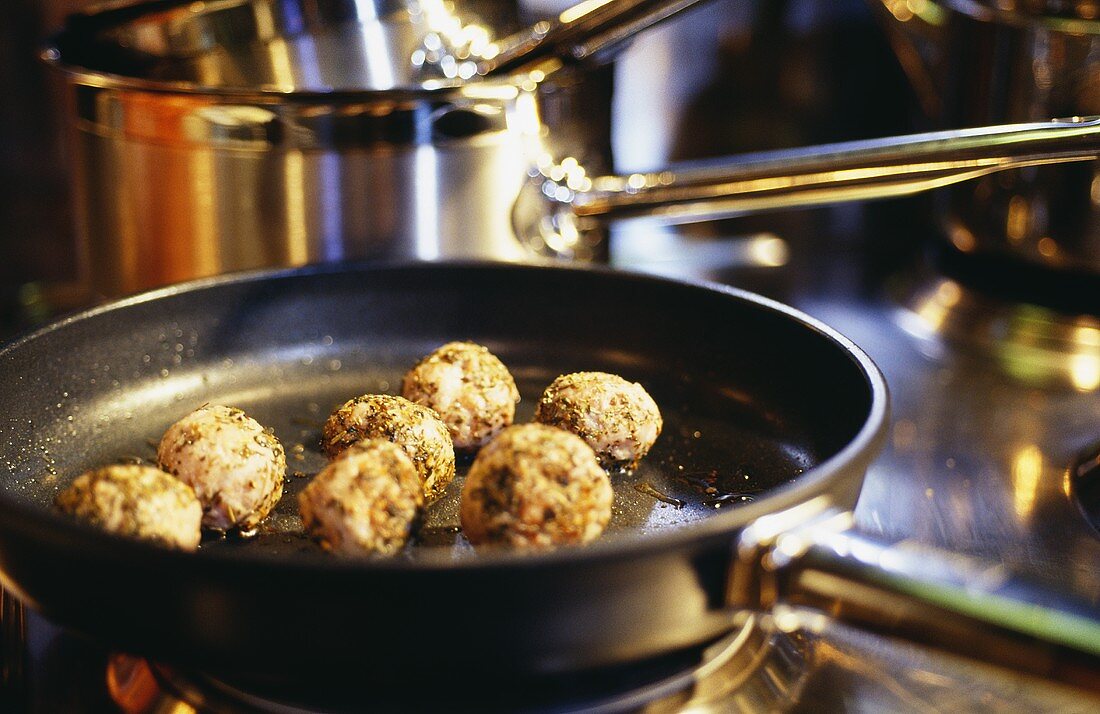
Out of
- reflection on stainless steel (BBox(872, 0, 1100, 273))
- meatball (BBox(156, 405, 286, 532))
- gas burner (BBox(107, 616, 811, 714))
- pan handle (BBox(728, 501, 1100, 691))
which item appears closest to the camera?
pan handle (BBox(728, 501, 1100, 691))

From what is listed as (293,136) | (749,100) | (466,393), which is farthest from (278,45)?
(749,100)

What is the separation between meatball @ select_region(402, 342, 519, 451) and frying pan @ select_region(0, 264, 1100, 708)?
56mm

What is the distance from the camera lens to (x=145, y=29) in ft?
4.37

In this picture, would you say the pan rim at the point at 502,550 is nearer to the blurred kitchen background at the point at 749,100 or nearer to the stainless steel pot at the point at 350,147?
the stainless steel pot at the point at 350,147

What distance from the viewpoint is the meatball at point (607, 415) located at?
100cm

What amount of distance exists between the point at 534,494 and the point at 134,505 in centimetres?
30

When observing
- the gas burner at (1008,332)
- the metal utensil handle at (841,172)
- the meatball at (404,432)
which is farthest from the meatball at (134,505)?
the gas burner at (1008,332)

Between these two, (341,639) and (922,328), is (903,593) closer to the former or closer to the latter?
(341,639)

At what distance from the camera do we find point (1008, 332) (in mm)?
1538

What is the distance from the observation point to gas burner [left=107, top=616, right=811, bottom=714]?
78 cm

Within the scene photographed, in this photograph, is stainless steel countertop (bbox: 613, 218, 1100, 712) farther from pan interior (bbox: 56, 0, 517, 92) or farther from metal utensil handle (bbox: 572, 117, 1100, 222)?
pan interior (bbox: 56, 0, 517, 92)

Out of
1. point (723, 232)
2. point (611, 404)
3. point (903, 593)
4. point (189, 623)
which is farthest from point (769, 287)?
point (189, 623)

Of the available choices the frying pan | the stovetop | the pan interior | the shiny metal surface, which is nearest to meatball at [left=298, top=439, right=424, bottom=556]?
the frying pan

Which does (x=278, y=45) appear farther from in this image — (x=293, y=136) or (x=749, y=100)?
(x=749, y=100)
